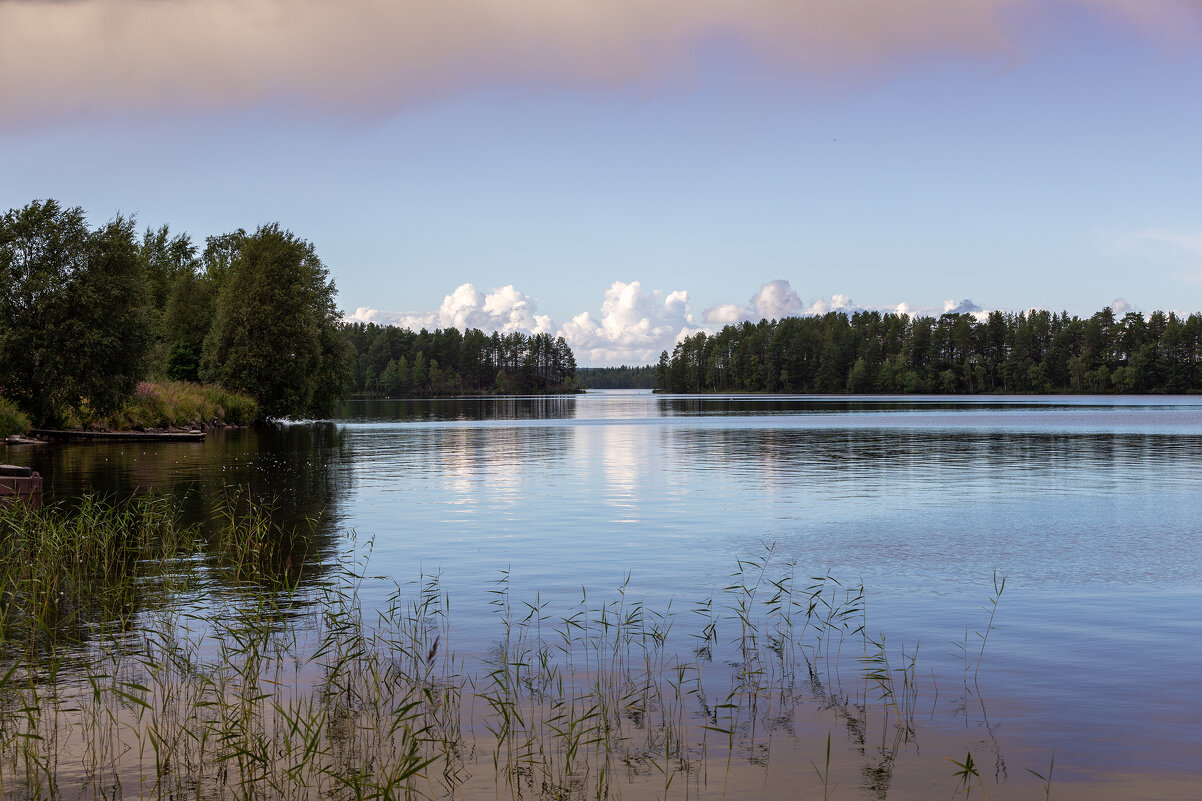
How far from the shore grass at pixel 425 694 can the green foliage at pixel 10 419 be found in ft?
139

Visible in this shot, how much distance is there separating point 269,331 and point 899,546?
75587 millimetres

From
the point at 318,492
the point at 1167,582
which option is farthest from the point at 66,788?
Result: the point at 318,492

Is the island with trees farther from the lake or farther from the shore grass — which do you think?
the shore grass

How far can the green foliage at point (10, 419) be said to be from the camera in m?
52.6

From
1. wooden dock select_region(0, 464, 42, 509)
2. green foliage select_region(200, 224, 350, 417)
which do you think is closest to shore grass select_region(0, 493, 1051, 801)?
wooden dock select_region(0, 464, 42, 509)

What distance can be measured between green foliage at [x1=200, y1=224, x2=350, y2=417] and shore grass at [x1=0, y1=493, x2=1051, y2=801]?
2861 inches

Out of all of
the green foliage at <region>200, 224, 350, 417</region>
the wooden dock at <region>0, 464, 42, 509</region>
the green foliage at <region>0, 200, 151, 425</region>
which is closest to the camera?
the wooden dock at <region>0, 464, 42, 509</region>

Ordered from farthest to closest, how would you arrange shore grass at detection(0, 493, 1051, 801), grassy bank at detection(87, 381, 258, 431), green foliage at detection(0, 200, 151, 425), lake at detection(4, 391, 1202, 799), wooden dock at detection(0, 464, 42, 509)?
grassy bank at detection(87, 381, 258, 431), green foliage at detection(0, 200, 151, 425), wooden dock at detection(0, 464, 42, 509), lake at detection(4, 391, 1202, 799), shore grass at detection(0, 493, 1051, 801)

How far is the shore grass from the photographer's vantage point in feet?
27.8

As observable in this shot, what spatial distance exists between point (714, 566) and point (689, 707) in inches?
346

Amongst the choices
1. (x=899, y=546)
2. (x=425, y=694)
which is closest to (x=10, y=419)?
(x=899, y=546)

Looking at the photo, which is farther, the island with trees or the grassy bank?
the grassy bank

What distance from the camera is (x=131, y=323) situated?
→ 58406 millimetres

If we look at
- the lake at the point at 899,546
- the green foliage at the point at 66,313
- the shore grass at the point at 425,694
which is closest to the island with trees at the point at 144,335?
the green foliage at the point at 66,313
